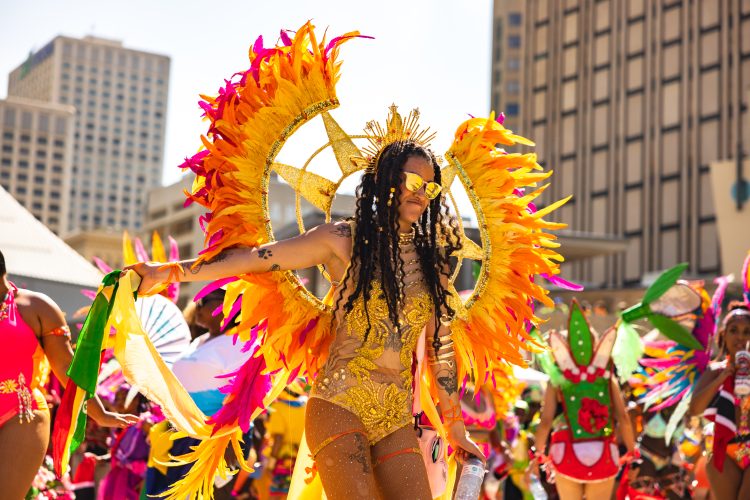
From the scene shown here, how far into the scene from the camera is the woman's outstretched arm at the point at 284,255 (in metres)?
4.92

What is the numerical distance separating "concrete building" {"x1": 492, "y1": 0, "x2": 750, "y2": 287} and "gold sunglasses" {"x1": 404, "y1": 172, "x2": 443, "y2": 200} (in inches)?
2135

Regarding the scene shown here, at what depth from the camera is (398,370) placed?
16.1 ft

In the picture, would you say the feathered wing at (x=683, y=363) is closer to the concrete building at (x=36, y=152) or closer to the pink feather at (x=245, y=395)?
the pink feather at (x=245, y=395)

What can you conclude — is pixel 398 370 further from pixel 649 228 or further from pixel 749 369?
pixel 649 228

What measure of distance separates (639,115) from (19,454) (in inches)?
2344

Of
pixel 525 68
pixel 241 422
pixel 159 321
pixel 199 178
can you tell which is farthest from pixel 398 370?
pixel 525 68

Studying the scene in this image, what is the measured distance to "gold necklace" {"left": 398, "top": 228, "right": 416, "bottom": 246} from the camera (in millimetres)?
5102

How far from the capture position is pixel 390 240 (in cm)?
504

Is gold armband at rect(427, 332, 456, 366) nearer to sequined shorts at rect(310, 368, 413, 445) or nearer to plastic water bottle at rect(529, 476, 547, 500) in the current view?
sequined shorts at rect(310, 368, 413, 445)

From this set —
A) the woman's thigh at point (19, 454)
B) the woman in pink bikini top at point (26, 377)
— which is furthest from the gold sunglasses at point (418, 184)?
the woman's thigh at point (19, 454)

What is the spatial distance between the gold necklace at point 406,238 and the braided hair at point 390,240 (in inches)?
1.0

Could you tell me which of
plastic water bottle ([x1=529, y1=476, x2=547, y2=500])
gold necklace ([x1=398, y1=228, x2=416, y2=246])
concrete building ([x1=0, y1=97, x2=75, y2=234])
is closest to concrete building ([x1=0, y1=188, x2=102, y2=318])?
plastic water bottle ([x1=529, y1=476, x2=547, y2=500])

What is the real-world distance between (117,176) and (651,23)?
120 m

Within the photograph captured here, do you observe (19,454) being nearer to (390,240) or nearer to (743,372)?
(390,240)
